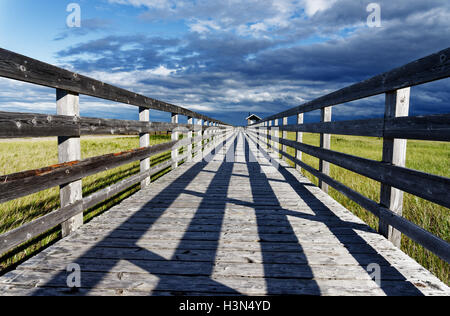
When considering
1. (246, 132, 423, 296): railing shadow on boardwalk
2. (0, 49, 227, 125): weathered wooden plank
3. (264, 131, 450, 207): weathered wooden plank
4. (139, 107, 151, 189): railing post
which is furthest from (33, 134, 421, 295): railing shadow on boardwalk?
(0, 49, 227, 125): weathered wooden plank

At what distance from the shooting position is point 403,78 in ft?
7.61

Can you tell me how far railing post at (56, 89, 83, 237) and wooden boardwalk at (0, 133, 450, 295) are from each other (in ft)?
0.49

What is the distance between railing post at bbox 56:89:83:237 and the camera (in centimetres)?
256

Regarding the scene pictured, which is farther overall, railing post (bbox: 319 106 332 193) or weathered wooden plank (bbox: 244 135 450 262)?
railing post (bbox: 319 106 332 193)

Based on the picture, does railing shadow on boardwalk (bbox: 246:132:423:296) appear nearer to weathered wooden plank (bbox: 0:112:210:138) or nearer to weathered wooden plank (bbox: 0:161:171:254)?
weathered wooden plank (bbox: 0:161:171:254)

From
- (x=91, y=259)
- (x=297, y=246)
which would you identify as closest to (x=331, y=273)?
(x=297, y=246)

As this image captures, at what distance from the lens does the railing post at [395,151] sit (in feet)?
8.20

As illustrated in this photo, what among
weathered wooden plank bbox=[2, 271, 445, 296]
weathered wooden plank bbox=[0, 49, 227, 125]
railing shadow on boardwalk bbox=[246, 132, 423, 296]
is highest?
weathered wooden plank bbox=[0, 49, 227, 125]

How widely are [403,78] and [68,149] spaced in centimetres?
309

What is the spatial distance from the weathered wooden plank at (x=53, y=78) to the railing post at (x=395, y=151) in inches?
118

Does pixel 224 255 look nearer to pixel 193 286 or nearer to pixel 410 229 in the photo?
pixel 193 286

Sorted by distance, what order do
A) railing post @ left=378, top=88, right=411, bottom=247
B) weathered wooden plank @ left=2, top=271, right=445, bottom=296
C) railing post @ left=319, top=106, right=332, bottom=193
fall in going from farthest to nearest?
railing post @ left=319, top=106, right=332, bottom=193
railing post @ left=378, top=88, right=411, bottom=247
weathered wooden plank @ left=2, top=271, right=445, bottom=296

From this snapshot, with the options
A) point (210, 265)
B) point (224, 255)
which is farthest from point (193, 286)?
point (224, 255)
